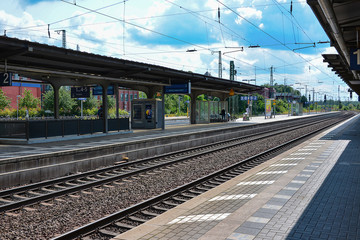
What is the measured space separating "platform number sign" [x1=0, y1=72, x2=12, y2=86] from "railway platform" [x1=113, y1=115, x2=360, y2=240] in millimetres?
10495

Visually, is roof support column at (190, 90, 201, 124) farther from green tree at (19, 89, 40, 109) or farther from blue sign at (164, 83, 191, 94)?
green tree at (19, 89, 40, 109)

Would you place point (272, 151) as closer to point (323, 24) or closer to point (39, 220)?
point (323, 24)

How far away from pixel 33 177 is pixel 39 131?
6.80 metres

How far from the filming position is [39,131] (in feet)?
55.0

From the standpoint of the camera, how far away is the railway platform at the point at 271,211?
507 centimetres

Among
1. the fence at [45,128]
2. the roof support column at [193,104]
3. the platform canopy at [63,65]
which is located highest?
the platform canopy at [63,65]

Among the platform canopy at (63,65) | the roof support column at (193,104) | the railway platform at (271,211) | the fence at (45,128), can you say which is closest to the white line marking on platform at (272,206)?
the railway platform at (271,211)

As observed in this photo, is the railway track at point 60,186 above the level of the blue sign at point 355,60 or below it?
below

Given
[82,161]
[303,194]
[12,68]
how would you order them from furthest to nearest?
[12,68] → [82,161] → [303,194]

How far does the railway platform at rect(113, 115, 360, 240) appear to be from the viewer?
5.07 meters

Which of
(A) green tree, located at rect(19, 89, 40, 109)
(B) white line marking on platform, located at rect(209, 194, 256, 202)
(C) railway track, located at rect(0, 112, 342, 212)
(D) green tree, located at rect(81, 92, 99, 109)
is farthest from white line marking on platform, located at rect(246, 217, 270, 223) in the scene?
(A) green tree, located at rect(19, 89, 40, 109)

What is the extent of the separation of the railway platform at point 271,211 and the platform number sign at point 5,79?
10495mm

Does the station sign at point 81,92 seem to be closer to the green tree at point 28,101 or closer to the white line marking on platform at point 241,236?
the white line marking on platform at point 241,236

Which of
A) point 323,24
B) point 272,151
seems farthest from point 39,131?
point 323,24
